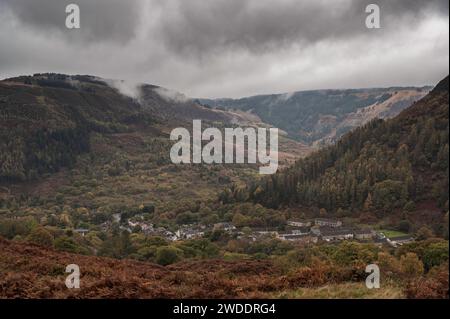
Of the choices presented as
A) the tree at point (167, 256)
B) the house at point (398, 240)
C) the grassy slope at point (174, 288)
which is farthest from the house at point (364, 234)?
the grassy slope at point (174, 288)

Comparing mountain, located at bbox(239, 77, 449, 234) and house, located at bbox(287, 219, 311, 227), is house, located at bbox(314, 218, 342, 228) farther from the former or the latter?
mountain, located at bbox(239, 77, 449, 234)

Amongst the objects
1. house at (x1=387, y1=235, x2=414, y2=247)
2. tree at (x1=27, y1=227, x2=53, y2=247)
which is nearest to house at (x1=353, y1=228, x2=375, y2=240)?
house at (x1=387, y1=235, x2=414, y2=247)

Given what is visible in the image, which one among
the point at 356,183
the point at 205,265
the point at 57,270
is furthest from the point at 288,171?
the point at 57,270

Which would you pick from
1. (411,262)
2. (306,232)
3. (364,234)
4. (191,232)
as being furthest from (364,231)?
(191,232)

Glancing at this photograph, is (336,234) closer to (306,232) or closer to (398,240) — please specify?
(306,232)

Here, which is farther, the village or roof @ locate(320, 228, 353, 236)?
roof @ locate(320, 228, 353, 236)

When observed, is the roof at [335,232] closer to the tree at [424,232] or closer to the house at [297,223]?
the house at [297,223]
